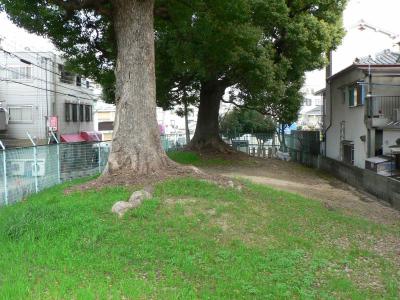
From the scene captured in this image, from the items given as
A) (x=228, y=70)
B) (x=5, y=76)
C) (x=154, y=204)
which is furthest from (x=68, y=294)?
(x=5, y=76)

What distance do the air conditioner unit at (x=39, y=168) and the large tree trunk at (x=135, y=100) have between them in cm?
281

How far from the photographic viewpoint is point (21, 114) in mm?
35344

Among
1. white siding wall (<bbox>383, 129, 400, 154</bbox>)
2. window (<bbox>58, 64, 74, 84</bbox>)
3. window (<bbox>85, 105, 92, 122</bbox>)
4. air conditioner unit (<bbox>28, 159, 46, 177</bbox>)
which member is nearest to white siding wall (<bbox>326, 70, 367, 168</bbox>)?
white siding wall (<bbox>383, 129, 400, 154</bbox>)

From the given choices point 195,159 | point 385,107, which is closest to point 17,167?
point 195,159

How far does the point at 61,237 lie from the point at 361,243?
4627 mm

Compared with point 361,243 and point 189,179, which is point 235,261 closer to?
point 361,243

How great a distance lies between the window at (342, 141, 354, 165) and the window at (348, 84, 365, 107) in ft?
6.38

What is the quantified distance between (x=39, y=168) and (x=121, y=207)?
5.84 m

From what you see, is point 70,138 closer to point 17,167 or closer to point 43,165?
point 43,165

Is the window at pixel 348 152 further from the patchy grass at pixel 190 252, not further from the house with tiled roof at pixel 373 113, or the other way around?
the patchy grass at pixel 190 252

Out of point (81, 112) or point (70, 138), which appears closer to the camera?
point (70, 138)

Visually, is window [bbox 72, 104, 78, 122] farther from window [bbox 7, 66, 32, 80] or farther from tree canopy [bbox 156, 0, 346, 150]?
tree canopy [bbox 156, 0, 346, 150]

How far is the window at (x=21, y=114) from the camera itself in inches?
1385

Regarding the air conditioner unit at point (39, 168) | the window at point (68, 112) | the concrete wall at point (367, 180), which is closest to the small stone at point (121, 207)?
the air conditioner unit at point (39, 168)
